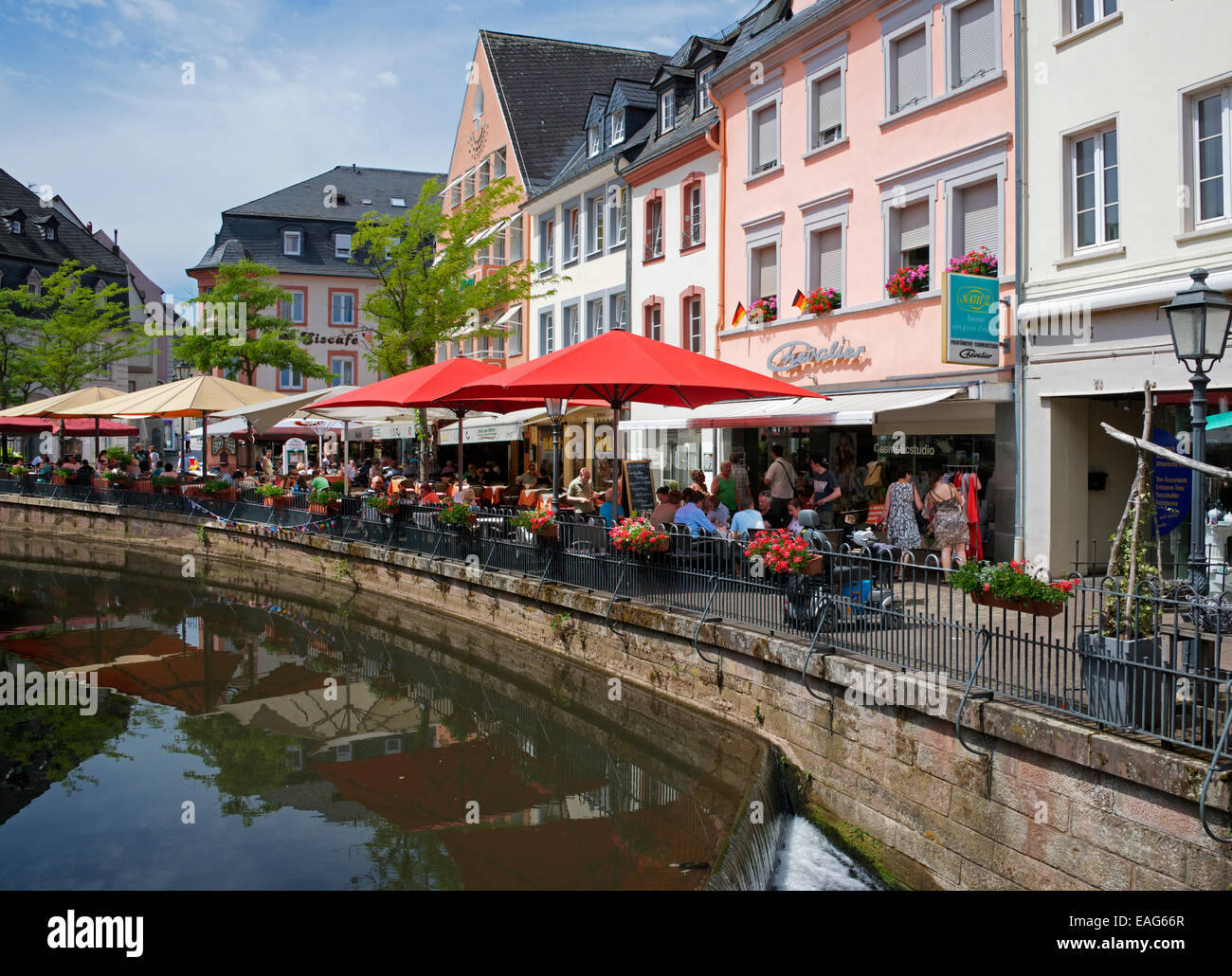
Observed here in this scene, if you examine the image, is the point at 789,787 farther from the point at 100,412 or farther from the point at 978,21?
the point at 100,412

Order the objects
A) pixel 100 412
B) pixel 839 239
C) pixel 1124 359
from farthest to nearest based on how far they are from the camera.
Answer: pixel 100 412
pixel 839 239
pixel 1124 359

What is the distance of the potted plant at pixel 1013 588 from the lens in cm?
661

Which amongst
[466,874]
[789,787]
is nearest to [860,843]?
[789,787]

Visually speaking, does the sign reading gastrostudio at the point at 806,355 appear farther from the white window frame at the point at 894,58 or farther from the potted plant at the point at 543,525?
the potted plant at the point at 543,525

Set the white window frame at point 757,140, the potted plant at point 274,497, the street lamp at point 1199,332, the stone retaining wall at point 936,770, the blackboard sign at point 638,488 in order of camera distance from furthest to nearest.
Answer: the potted plant at point 274,497
the white window frame at point 757,140
the blackboard sign at point 638,488
the street lamp at point 1199,332
the stone retaining wall at point 936,770

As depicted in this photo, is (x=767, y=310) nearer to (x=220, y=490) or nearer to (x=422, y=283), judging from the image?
(x=422, y=283)

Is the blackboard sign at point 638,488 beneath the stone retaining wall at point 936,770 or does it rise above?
above

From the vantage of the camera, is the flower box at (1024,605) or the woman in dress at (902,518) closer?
the flower box at (1024,605)

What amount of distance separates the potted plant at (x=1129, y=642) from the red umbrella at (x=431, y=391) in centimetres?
902

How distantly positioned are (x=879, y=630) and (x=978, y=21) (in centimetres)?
1020

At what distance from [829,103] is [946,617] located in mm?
12096

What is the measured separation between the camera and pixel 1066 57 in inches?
500

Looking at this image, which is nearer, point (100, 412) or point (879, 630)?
point (879, 630)

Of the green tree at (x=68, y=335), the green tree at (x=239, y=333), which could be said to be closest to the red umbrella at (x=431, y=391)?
the green tree at (x=239, y=333)
